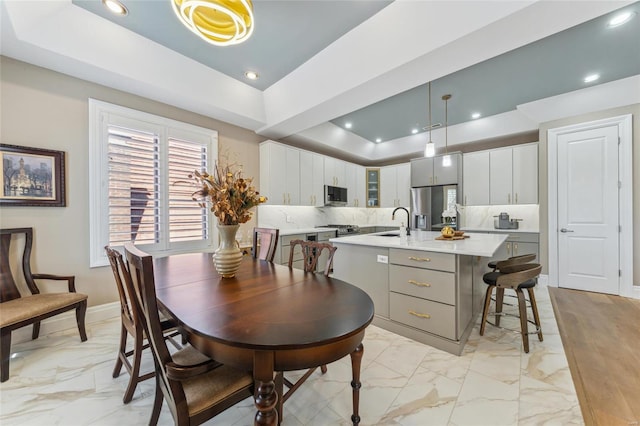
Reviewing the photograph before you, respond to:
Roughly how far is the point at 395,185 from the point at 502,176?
86.4 inches

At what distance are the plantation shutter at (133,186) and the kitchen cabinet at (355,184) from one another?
155 inches

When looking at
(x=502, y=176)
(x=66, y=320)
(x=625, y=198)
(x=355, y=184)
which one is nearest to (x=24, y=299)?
(x=66, y=320)

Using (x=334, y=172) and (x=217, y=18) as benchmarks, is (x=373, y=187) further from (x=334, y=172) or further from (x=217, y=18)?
(x=217, y=18)

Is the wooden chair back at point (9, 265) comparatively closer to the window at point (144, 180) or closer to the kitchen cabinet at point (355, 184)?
the window at point (144, 180)

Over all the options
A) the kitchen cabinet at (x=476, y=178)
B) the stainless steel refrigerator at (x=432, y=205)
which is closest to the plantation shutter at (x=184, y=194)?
the stainless steel refrigerator at (x=432, y=205)

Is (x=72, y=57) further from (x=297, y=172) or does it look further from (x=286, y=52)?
(x=297, y=172)

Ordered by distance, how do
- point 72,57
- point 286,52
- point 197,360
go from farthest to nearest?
point 286,52, point 72,57, point 197,360

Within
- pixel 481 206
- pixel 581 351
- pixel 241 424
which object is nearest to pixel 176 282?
pixel 241 424

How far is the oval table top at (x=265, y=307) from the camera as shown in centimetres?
94

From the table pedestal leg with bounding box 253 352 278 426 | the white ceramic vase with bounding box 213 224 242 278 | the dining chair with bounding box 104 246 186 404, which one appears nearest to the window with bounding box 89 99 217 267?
the dining chair with bounding box 104 246 186 404

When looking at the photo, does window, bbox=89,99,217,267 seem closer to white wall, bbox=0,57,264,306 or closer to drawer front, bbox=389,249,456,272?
white wall, bbox=0,57,264,306

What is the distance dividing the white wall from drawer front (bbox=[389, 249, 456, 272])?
10.7 ft

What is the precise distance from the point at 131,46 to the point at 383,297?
12.4 ft

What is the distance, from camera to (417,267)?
240 cm
